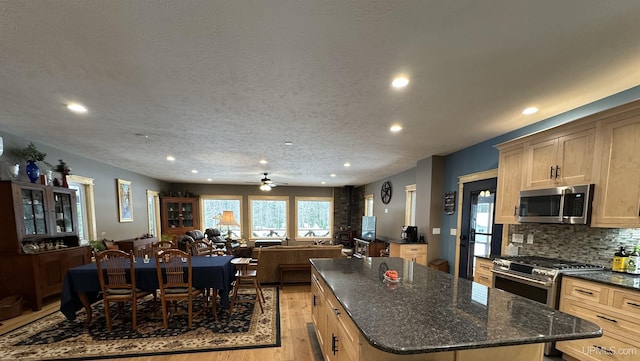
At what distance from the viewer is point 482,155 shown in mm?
3734

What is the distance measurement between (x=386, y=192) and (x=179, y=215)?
715 centimetres

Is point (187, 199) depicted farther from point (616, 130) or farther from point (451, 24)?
point (616, 130)

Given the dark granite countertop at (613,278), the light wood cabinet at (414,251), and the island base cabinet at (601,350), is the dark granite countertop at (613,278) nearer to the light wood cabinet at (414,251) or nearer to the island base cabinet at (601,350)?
the island base cabinet at (601,350)

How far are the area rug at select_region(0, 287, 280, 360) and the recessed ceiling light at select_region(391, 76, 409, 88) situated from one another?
9.51 ft

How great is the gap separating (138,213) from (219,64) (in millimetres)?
6924

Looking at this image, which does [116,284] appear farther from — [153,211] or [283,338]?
[153,211]

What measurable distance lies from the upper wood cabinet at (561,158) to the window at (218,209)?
8.88m

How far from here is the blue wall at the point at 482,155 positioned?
2.27 meters

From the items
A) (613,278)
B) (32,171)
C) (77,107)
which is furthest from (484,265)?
(32,171)

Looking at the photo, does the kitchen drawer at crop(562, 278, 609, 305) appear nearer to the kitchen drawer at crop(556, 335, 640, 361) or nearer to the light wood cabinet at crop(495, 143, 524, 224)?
the kitchen drawer at crop(556, 335, 640, 361)

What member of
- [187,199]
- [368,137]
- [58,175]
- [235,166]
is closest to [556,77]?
[368,137]

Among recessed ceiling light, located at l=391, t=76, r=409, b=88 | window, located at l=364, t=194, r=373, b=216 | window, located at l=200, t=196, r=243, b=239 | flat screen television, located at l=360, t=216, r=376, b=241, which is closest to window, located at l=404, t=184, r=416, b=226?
flat screen television, located at l=360, t=216, r=376, b=241

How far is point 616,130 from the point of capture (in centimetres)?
210

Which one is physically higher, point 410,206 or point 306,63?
point 306,63
